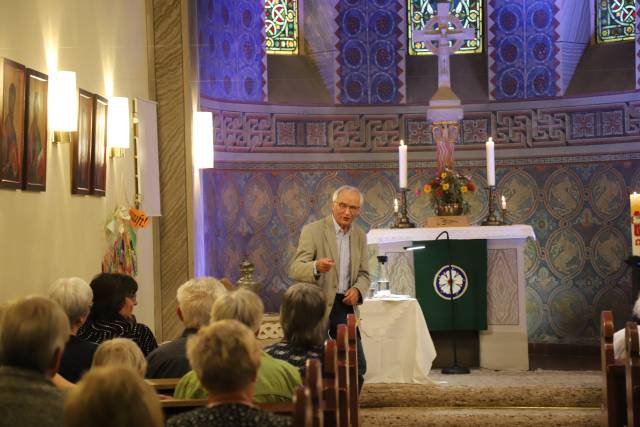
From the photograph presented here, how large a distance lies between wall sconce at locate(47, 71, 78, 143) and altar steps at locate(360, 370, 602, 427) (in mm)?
2728

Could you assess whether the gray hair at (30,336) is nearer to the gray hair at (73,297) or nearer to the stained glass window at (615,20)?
the gray hair at (73,297)

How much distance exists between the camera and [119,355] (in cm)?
350

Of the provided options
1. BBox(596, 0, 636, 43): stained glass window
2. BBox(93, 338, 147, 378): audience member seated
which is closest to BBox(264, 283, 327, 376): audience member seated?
BBox(93, 338, 147, 378): audience member seated

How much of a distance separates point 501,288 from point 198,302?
4.57 m

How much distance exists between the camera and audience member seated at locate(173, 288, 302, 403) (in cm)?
376

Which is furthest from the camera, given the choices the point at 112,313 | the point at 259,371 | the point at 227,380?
the point at 112,313

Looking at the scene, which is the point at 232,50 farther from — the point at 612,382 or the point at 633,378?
the point at 633,378

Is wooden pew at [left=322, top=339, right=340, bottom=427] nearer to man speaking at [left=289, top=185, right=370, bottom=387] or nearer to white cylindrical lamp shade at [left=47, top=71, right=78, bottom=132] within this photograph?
man speaking at [left=289, top=185, right=370, bottom=387]

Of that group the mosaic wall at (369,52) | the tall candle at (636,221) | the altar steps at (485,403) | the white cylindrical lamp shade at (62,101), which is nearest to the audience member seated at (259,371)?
the white cylindrical lamp shade at (62,101)

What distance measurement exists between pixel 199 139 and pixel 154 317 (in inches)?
55.7

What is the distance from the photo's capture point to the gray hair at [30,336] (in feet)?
9.37

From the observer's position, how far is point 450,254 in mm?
8453

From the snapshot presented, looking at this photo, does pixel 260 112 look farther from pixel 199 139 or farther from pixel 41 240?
pixel 41 240

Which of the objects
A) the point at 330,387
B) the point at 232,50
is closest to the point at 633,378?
the point at 330,387
